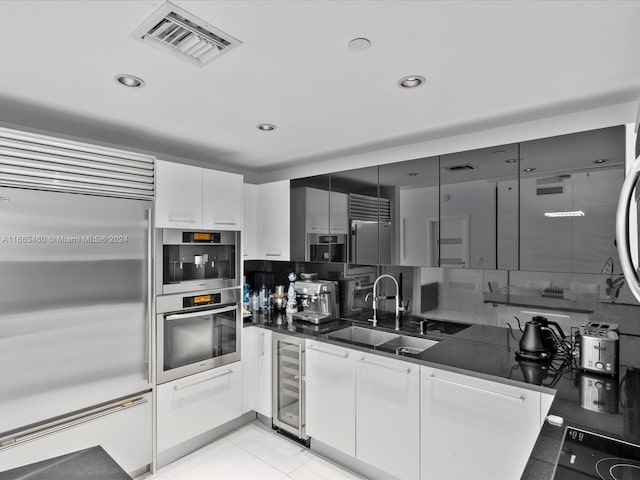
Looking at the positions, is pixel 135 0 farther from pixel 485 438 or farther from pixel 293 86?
pixel 485 438

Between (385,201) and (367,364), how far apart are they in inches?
47.2

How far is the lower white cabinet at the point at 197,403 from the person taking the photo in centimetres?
255

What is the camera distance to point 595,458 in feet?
3.90

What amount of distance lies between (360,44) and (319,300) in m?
2.27

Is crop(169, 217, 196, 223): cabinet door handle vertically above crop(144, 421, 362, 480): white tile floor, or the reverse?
crop(169, 217, 196, 223): cabinet door handle

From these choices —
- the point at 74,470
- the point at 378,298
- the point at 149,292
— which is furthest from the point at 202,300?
the point at 74,470

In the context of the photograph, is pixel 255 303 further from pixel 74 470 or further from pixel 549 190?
pixel 549 190

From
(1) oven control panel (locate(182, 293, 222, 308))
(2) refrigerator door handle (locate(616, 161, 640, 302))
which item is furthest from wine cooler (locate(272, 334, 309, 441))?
(2) refrigerator door handle (locate(616, 161, 640, 302))

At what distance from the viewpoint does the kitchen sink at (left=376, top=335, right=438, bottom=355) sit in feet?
8.65

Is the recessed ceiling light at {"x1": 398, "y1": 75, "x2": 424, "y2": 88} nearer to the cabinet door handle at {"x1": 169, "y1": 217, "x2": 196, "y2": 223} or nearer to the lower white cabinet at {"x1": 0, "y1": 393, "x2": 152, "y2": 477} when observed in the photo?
the cabinet door handle at {"x1": 169, "y1": 217, "x2": 196, "y2": 223}

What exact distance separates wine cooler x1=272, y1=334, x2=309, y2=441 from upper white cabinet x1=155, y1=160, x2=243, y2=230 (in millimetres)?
1065

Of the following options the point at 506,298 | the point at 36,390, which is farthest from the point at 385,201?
the point at 36,390

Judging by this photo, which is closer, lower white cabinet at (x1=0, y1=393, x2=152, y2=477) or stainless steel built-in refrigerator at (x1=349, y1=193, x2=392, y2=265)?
lower white cabinet at (x1=0, y1=393, x2=152, y2=477)

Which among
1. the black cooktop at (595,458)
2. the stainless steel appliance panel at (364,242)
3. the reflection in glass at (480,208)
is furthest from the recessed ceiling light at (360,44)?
the black cooktop at (595,458)
